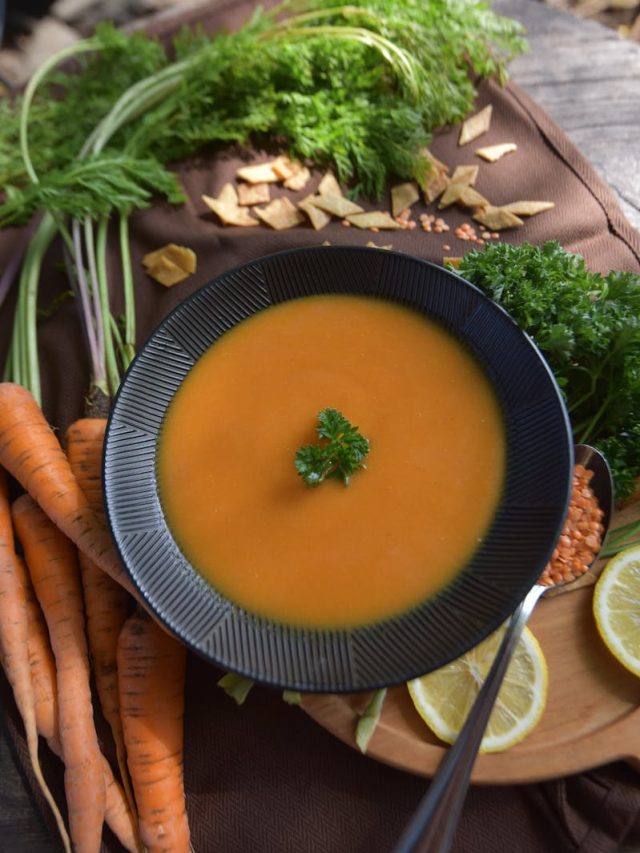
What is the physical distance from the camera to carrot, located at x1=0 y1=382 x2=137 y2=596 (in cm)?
166

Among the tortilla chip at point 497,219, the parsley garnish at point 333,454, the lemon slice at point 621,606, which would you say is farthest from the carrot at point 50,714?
the tortilla chip at point 497,219

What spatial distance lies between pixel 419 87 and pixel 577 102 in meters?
0.57

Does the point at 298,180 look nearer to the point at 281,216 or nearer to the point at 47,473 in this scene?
the point at 281,216

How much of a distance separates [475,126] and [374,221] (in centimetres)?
48

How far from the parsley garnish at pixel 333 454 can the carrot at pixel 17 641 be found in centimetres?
73

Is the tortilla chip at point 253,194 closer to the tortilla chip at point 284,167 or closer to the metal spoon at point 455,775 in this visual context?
the tortilla chip at point 284,167

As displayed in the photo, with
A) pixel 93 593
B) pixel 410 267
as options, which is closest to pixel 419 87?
pixel 410 267

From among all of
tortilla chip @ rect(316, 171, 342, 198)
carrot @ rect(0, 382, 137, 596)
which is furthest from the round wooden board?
tortilla chip @ rect(316, 171, 342, 198)

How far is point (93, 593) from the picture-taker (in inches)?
66.9

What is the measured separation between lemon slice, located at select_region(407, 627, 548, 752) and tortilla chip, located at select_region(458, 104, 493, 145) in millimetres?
1489

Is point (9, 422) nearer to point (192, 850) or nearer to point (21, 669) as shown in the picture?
point (21, 669)

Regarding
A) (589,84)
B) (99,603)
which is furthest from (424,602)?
(589,84)

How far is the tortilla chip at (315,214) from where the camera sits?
2.12 metres

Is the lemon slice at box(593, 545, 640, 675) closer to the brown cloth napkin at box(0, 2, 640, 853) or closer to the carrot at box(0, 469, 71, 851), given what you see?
the brown cloth napkin at box(0, 2, 640, 853)
